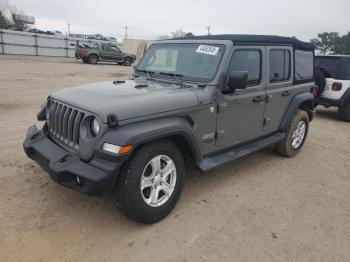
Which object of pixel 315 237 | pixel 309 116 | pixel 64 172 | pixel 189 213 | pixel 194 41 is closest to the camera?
pixel 64 172

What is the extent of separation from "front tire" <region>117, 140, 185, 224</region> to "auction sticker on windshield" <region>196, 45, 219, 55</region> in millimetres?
1360

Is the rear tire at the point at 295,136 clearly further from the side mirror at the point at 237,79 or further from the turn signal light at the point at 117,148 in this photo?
the turn signal light at the point at 117,148

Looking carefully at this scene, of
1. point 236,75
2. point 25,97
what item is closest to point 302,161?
point 236,75

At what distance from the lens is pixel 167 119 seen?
3.30 meters

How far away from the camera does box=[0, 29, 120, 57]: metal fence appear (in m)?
30.8

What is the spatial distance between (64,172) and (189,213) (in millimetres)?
1475

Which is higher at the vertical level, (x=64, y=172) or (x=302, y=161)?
(x=64, y=172)

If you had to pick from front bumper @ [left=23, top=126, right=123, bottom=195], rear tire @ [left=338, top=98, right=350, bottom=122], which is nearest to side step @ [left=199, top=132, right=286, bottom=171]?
front bumper @ [left=23, top=126, right=123, bottom=195]

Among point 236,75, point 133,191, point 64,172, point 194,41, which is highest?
point 194,41

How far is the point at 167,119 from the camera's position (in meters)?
3.30

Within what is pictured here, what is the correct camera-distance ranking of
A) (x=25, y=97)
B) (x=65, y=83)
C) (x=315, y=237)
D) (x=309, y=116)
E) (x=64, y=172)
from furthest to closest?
1. (x=65, y=83)
2. (x=25, y=97)
3. (x=309, y=116)
4. (x=315, y=237)
5. (x=64, y=172)

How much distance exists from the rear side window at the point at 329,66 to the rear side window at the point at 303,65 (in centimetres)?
334

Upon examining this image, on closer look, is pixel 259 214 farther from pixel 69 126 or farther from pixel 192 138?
pixel 69 126

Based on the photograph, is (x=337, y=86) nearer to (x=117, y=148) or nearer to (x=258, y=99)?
(x=258, y=99)
